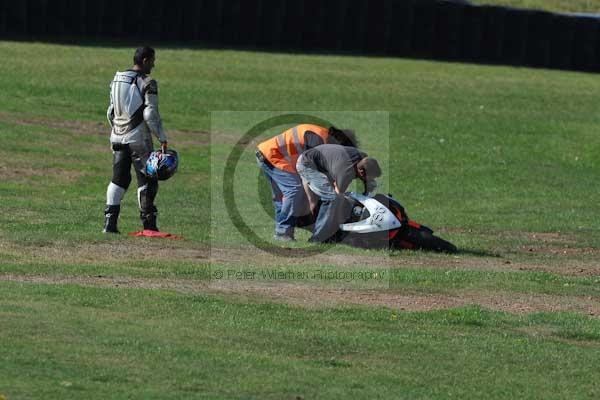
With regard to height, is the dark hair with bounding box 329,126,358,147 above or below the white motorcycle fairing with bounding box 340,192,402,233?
above

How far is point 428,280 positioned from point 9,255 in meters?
4.30

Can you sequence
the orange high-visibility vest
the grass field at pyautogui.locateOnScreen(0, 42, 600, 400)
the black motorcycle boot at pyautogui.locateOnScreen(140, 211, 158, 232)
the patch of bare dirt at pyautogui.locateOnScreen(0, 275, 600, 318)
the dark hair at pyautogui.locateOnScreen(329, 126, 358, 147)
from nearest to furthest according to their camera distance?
1. the grass field at pyautogui.locateOnScreen(0, 42, 600, 400)
2. the patch of bare dirt at pyautogui.locateOnScreen(0, 275, 600, 318)
3. the black motorcycle boot at pyautogui.locateOnScreen(140, 211, 158, 232)
4. the dark hair at pyautogui.locateOnScreen(329, 126, 358, 147)
5. the orange high-visibility vest

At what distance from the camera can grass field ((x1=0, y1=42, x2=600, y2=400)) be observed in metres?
9.15

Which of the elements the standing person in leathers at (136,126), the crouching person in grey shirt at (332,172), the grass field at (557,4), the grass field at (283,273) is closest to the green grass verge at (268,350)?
the grass field at (283,273)

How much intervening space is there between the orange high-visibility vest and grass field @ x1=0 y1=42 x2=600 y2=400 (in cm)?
112

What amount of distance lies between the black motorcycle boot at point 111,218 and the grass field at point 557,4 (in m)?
27.4

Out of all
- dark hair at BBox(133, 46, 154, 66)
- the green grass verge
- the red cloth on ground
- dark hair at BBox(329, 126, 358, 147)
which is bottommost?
the green grass verge

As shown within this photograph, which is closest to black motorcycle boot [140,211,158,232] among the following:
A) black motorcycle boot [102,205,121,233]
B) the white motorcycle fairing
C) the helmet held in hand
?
black motorcycle boot [102,205,121,233]

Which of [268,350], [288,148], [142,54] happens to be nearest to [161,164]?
[142,54]

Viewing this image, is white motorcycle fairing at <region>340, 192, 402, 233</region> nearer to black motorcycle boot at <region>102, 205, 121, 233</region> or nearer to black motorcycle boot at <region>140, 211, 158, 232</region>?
black motorcycle boot at <region>140, 211, 158, 232</region>

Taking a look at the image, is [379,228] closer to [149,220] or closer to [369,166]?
[369,166]

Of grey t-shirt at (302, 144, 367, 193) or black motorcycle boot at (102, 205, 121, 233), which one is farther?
black motorcycle boot at (102, 205, 121, 233)

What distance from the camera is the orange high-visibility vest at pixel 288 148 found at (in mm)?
14914

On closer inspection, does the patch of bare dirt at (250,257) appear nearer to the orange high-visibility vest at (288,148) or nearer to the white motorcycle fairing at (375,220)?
the white motorcycle fairing at (375,220)
